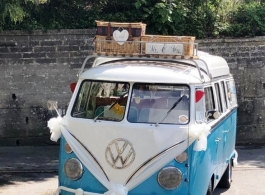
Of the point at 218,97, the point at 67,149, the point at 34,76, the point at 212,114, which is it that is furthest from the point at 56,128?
the point at 34,76

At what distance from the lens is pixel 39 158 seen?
1139 cm

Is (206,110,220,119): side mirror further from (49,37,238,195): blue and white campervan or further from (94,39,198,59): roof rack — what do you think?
(94,39,198,59): roof rack

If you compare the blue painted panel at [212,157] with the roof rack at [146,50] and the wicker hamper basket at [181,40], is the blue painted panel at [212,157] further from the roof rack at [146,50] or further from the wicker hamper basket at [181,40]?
the wicker hamper basket at [181,40]

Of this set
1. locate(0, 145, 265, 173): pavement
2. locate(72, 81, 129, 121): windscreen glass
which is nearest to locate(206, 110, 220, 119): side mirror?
locate(72, 81, 129, 121): windscreen glass

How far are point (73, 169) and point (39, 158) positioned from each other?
4880mm

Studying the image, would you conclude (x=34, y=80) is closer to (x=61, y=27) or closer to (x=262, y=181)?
(x=61, y=27)

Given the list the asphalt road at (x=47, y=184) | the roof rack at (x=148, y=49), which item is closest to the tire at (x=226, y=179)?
the asphalt road at (x=47, y=184)

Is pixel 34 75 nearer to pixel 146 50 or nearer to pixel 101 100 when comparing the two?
pixel 146 50

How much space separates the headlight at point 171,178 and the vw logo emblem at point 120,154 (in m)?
0.41

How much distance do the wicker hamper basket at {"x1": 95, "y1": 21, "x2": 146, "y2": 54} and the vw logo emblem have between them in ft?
5.19

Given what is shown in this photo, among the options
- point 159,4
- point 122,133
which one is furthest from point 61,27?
point 122,133

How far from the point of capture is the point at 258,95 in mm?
13055

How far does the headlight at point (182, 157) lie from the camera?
643cm

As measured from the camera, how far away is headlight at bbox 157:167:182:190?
6387 mm
